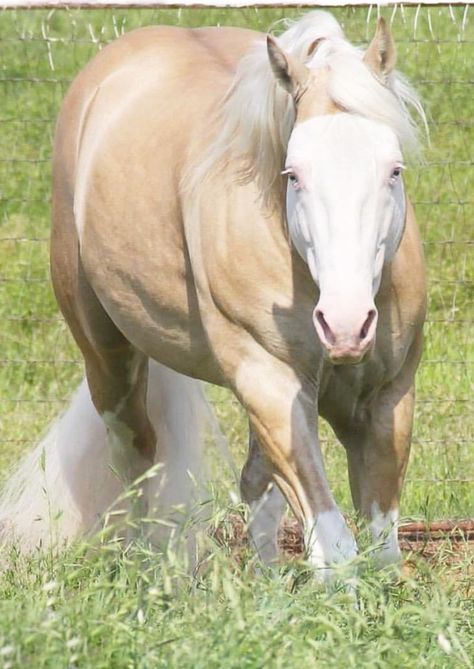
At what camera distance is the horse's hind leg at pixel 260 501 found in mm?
4871

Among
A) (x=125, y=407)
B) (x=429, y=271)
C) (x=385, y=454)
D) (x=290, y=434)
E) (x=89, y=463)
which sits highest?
(x=290, y=434)

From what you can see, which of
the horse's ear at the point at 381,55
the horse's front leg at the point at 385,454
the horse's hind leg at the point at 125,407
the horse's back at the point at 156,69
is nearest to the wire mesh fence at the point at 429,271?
the horse's front leg at the point at 385,454

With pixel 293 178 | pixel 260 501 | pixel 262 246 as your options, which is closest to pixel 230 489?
pixel 260 501

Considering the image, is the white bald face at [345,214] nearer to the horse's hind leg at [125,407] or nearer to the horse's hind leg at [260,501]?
the horse's hind leg at [260,501]

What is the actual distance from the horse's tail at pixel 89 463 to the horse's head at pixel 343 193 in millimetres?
1853

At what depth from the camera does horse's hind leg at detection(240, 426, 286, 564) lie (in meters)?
4.87

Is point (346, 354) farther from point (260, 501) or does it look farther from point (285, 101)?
point (260, 501)

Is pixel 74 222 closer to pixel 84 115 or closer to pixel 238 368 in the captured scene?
pixel 84 115

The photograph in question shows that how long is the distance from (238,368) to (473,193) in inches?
171

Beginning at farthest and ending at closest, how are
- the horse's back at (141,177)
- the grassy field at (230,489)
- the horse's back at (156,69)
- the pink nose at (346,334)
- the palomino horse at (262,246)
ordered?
the horse's back at (156,69)
the horse's back at (141,177)
the palomino horse at (262,246)
the pink nose at (346,334)
the grassy field at (230,489)

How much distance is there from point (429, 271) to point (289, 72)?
14.3 ft

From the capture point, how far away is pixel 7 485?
5387 mm

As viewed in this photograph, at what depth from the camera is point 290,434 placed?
3.81 meters

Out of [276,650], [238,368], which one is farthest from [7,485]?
[276,650]
